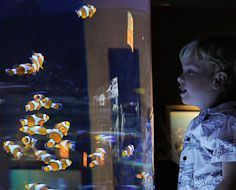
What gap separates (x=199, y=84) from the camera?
1.55 meters

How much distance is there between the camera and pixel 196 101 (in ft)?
5.14

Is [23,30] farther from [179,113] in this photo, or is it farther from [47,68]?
[179,113]

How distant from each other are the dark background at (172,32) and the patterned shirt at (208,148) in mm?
2228

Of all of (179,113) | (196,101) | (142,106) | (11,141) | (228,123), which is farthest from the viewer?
(179,113)

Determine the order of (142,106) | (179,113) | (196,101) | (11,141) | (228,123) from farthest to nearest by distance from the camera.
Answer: (179,113)
(142,106)
(11,141)
(196,101)
(228,123)

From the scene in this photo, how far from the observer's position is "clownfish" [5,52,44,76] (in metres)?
1.92

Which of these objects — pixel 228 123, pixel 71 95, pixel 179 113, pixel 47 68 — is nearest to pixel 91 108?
pixel 71 95

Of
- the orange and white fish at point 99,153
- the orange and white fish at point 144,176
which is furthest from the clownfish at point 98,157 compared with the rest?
the orange and white fish at point 144,176

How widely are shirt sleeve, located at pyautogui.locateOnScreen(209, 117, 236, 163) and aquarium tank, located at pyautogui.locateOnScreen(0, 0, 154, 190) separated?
2.26 feet

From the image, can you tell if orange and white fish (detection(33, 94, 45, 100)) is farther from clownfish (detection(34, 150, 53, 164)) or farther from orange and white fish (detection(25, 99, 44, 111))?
clownfish (detection(34, 150, 53, 164))

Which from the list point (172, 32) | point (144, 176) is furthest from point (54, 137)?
point (172, 32)

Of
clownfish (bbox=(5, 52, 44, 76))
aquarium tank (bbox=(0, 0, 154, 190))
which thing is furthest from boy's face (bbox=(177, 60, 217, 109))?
clownfish (bbox=(5, 52, 44, 76))

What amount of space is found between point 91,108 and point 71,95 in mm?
109

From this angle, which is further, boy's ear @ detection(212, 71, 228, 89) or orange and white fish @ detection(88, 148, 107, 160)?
orange and white fish @ detection(88, 148, 107, 160)
